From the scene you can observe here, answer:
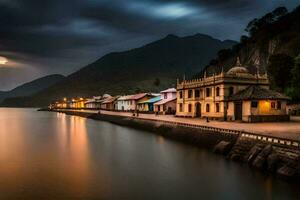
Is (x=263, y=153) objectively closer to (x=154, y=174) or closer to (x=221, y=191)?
(x=221, y=191)

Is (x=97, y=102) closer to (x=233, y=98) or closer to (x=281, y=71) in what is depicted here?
(x=281, y=71)

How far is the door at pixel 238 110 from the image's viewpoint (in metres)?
49.7

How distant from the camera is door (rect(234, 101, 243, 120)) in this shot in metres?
49.7

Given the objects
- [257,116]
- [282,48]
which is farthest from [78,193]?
[282,48]

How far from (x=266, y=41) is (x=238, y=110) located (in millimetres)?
76596

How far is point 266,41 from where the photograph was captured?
11725cm

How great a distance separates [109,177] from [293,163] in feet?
44.6

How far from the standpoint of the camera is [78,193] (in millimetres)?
20422

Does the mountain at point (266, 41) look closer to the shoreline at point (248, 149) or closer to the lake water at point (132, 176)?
→ the shoreline at point (248, 149)

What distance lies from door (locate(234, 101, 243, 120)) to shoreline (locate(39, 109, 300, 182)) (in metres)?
9.90

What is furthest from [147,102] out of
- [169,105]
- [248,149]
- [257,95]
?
[248,149]

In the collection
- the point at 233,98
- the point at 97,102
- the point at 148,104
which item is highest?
the point at 97,102

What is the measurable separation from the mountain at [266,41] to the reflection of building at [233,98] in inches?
1749

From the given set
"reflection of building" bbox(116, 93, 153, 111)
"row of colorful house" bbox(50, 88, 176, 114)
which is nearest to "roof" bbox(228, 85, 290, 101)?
"row of colorful house" bbox(50, 88, 176, 114)
